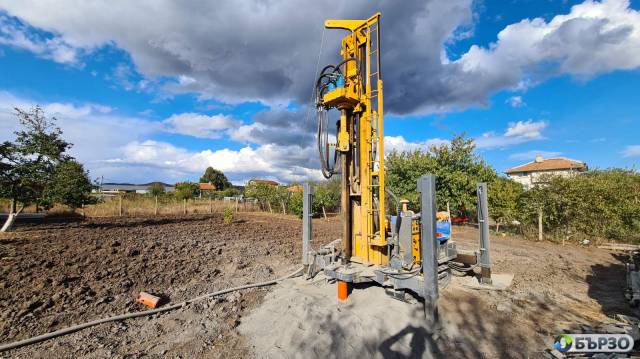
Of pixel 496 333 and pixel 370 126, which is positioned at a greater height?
pixel 370 126

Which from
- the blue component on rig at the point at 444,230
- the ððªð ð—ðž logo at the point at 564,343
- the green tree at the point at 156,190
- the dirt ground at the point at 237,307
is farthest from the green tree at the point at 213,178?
the ððªð ð—ðž logo at the point at 564,343

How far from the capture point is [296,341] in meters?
4.26

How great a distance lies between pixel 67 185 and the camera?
12734 millimetres

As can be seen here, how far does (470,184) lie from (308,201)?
44.2 ft

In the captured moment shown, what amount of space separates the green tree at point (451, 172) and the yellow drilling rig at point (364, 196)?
11.3 m

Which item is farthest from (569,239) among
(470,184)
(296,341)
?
(296,341)

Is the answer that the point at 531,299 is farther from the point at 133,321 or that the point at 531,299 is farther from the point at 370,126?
the point at 133,321

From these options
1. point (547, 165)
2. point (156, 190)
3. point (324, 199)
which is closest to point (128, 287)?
point (324, 199)

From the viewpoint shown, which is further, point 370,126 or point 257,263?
point 257,263

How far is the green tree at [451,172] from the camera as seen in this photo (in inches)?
671

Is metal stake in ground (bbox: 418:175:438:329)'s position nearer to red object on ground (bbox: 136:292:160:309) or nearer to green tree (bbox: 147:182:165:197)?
red object on ground (bbox: 136:292:160:309)

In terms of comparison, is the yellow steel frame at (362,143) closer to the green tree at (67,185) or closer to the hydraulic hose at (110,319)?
the hydraulic hose at (110,319)

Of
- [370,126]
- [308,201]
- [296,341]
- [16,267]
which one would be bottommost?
[296,341]

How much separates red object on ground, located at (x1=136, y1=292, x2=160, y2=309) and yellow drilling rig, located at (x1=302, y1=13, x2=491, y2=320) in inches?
123
